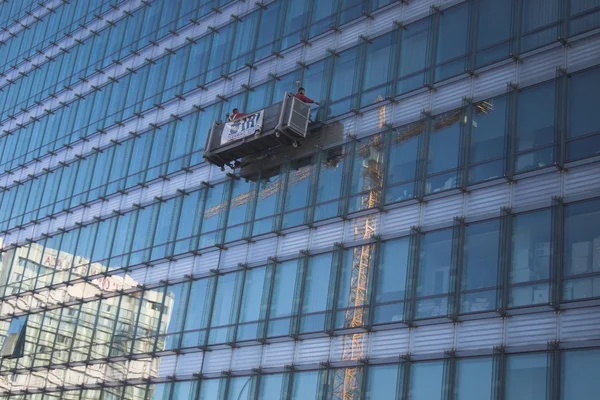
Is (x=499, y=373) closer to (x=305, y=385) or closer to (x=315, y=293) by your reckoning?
(x=305, y=385)

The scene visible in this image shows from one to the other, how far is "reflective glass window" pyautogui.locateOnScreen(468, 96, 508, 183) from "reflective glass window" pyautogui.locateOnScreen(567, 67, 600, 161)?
2.34m

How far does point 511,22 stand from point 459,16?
2.44 metres

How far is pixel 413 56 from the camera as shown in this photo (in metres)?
35.1

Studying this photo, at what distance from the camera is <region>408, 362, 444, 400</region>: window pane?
1136 inches

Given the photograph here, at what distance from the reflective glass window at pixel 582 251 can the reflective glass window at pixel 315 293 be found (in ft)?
31.5

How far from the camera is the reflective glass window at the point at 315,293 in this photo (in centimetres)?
3378

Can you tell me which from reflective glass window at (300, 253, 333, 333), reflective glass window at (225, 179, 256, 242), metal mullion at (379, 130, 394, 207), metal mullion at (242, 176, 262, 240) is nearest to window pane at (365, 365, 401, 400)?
reflective glass window at (300, 253, 333, 333)

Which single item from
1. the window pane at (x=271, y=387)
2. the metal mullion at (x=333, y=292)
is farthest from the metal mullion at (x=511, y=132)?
the window pane at (x=271, y=387)

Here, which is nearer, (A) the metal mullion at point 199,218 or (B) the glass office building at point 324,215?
(B) the glass office building at point 324,215

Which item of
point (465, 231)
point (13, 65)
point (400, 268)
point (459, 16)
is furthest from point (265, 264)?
point (13, 65)

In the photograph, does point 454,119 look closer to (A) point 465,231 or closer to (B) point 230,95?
(A) point 465,231

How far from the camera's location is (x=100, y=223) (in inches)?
1892

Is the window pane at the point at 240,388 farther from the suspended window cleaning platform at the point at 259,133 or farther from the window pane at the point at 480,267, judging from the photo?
the window pane at the point at 480,267

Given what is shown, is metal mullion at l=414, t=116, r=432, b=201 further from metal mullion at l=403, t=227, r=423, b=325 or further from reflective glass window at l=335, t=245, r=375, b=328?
reflective glass window at l=335, t=245, r=375, b=328
